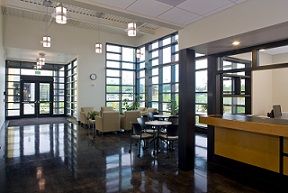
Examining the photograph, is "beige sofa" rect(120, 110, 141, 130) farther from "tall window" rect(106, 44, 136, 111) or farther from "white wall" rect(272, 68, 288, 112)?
"white wall" rect(272, 68, 288, 112)

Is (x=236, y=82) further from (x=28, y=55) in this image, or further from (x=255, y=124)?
(x=28, y=55)

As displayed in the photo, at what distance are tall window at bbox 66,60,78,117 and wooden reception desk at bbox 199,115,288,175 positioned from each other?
8.64 metres

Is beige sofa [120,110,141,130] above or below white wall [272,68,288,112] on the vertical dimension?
below

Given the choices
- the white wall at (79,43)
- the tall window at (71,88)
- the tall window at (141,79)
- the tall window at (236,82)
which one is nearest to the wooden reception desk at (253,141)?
the tall window at (236,82)

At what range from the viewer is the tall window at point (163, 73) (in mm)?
9859

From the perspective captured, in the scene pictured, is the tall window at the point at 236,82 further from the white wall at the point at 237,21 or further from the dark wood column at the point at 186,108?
the white wall at the point at 237,21

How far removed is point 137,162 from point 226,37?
10.2ft

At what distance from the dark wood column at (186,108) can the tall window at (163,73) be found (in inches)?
203

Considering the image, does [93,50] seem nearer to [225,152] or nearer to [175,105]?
[175,105]

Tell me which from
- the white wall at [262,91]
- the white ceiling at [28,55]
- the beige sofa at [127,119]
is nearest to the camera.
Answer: the white wall at [262,91]

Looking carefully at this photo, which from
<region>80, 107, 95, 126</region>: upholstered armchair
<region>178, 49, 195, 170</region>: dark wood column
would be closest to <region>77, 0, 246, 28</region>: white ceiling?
<region>178, 49, 195, 170</region>: dark wood column

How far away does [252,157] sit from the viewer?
12.2 ft

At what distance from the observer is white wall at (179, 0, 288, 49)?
287 centimetres

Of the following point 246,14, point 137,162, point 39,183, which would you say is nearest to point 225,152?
point 137,162
